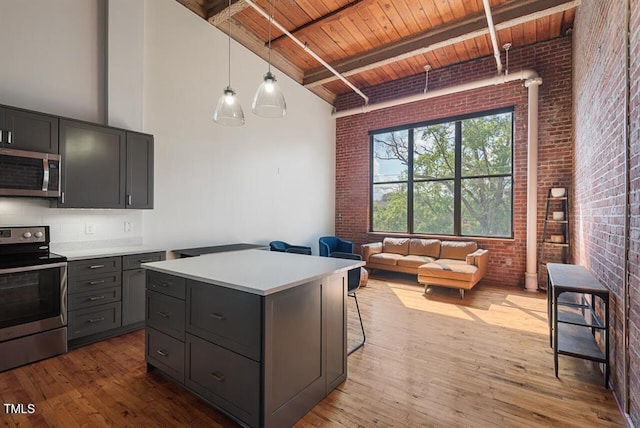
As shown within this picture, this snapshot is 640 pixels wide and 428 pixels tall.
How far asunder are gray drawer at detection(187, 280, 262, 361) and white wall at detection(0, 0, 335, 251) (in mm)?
2146

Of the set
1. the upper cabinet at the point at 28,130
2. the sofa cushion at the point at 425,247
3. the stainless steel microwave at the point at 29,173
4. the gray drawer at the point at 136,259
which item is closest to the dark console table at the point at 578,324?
the sofa cushion at the point at 425,247

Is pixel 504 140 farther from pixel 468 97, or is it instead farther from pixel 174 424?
pixel 174 424

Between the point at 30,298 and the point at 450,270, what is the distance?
4892 mm

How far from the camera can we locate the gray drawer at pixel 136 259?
316cm

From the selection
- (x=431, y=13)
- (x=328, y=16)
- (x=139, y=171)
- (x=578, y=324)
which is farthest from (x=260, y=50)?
(x=578, y=324)

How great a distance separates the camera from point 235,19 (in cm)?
469

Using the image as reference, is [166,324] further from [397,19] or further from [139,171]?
[397,19]

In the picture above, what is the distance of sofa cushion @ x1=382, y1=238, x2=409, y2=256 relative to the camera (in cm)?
612

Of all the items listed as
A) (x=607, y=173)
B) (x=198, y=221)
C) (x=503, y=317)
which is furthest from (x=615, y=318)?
(x=198, y=221)

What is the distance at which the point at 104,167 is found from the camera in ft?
10.5

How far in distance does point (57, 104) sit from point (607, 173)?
5.11 meters

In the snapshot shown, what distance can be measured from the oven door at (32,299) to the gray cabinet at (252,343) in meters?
1.05

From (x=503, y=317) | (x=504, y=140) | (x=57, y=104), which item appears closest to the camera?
(x=57, y=104)

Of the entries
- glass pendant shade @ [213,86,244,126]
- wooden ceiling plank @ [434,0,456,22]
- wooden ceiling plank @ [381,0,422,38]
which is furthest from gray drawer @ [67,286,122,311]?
wooden ceiling plank @ [434,0,456,22]
